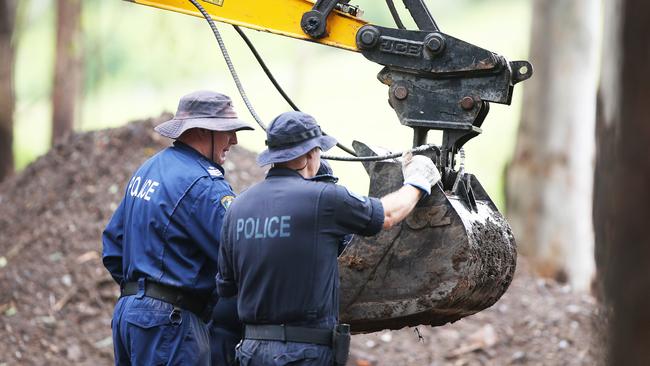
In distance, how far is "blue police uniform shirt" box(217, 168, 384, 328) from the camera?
502 cm

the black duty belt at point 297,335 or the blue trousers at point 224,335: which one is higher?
the black duty belt at point 297,335

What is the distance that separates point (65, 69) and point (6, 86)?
4.79 ft

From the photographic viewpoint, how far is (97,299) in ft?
30.7

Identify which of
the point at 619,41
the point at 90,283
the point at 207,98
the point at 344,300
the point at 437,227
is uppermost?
the point at 619,41

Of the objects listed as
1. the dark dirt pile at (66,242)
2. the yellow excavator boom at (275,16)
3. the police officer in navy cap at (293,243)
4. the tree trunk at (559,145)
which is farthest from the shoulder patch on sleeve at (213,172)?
the tree trunk at (559,145)

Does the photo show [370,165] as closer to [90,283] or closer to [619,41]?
[619,41]

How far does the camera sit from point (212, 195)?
224 inches

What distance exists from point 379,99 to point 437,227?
79.9 feet

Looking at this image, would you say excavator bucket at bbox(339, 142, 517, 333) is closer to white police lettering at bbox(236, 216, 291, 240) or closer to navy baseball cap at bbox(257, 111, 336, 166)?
navy baseball cap at bbox(257, 111, 336, 166)

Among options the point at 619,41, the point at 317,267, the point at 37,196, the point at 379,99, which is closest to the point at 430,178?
the point at 317,267

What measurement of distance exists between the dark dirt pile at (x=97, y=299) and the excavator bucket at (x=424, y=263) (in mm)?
2864

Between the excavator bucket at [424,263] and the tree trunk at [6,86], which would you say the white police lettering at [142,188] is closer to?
the excavator bucket at [424,263]

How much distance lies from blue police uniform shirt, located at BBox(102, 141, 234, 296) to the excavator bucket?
738 millimetres

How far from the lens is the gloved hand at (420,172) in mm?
5281
